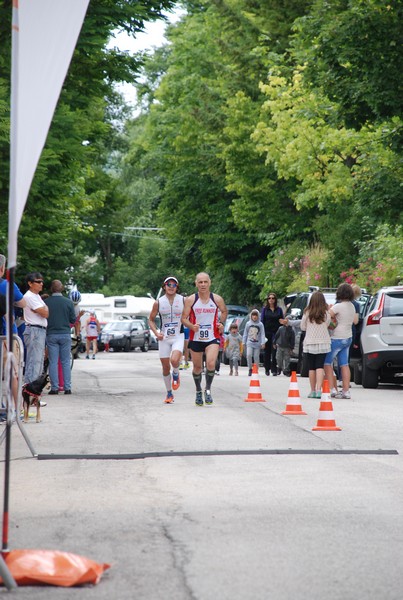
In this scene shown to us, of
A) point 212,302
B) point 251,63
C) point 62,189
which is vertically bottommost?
point 212,302

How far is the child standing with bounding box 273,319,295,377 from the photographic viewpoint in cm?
2830

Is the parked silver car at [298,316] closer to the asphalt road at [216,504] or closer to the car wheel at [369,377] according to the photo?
the car wheel at [369,377]

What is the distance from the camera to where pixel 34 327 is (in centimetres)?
1759

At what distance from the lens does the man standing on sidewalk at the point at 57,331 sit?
67.7 ft

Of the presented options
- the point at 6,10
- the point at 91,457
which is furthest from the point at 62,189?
the point at 91,457

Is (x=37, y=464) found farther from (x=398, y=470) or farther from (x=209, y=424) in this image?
(x=209, y=424)

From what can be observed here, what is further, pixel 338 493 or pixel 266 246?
pixel 266 246

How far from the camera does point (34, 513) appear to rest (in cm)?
828

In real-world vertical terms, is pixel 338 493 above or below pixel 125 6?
below

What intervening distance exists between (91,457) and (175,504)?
2.90 m

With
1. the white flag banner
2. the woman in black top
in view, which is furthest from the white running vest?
the white flag banner

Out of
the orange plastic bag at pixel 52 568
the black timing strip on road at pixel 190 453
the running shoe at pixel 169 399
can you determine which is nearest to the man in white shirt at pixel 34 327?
the running shoe at pixel 169 399

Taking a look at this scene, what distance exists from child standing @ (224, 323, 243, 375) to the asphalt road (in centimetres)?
1451

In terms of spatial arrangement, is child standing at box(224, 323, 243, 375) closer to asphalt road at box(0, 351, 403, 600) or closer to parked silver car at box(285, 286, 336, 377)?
parked silver car at box(285, 286, 336, 377)
